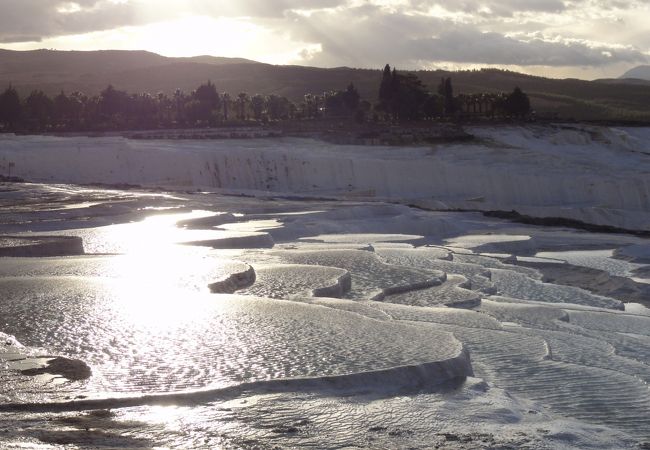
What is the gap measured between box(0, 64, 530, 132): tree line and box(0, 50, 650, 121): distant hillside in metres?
42.9

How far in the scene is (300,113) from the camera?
75.4 meters

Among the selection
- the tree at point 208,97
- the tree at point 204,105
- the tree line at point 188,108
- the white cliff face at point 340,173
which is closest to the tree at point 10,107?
the tree line at point 188,108

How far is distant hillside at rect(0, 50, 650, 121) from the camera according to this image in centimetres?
13088

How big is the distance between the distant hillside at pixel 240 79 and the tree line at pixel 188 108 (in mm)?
42923

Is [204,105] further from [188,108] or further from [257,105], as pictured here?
[257,105]

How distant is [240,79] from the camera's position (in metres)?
154

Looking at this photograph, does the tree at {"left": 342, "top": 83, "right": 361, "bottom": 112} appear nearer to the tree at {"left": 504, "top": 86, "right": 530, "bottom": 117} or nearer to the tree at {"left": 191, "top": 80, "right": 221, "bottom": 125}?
the tree at {"left": 191, "top": 80, "right": 221, "bottom": 125}

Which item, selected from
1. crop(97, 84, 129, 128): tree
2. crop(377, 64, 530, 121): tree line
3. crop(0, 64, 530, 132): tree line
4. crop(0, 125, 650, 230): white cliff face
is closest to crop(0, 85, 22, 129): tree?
crop(0, 64, 530, 132): tree line

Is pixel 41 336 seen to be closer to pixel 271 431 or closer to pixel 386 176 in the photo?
pixel 271 431

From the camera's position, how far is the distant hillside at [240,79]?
130875 mm

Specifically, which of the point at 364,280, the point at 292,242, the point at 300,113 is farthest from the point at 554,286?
the point at 300,113

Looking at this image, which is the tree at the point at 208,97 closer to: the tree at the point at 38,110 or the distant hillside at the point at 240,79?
the tree at the point at 38,110

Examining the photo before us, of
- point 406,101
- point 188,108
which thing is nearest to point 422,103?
point 406,101

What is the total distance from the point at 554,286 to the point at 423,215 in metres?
12.3
